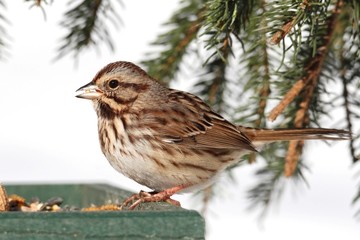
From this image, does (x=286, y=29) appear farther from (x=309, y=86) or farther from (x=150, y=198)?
(x=150, y=198)

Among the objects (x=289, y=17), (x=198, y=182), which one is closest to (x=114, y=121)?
(x=198, y=182)

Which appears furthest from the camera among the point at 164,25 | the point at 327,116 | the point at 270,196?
the point at 270,196

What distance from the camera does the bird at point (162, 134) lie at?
4250 mm

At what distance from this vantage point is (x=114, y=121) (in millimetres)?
4398

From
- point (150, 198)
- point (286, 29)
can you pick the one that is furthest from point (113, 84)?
point (286, 29)

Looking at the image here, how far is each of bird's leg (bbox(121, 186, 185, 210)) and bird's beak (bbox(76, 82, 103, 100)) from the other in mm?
562

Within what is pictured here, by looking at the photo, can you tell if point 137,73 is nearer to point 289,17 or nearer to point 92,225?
point 289,17

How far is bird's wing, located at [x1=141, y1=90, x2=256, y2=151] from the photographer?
4.39 meters

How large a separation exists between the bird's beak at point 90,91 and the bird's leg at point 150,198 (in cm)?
56

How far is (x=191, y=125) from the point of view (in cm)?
455

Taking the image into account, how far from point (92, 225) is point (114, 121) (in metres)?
1.40

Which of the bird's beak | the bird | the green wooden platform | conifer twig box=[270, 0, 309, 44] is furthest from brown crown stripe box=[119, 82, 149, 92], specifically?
the green wooden platform

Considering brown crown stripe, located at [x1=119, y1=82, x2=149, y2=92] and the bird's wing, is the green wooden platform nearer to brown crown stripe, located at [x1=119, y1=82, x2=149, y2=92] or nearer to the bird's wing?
the bird's wing

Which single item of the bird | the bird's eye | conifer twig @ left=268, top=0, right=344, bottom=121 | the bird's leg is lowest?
the bird's leg
